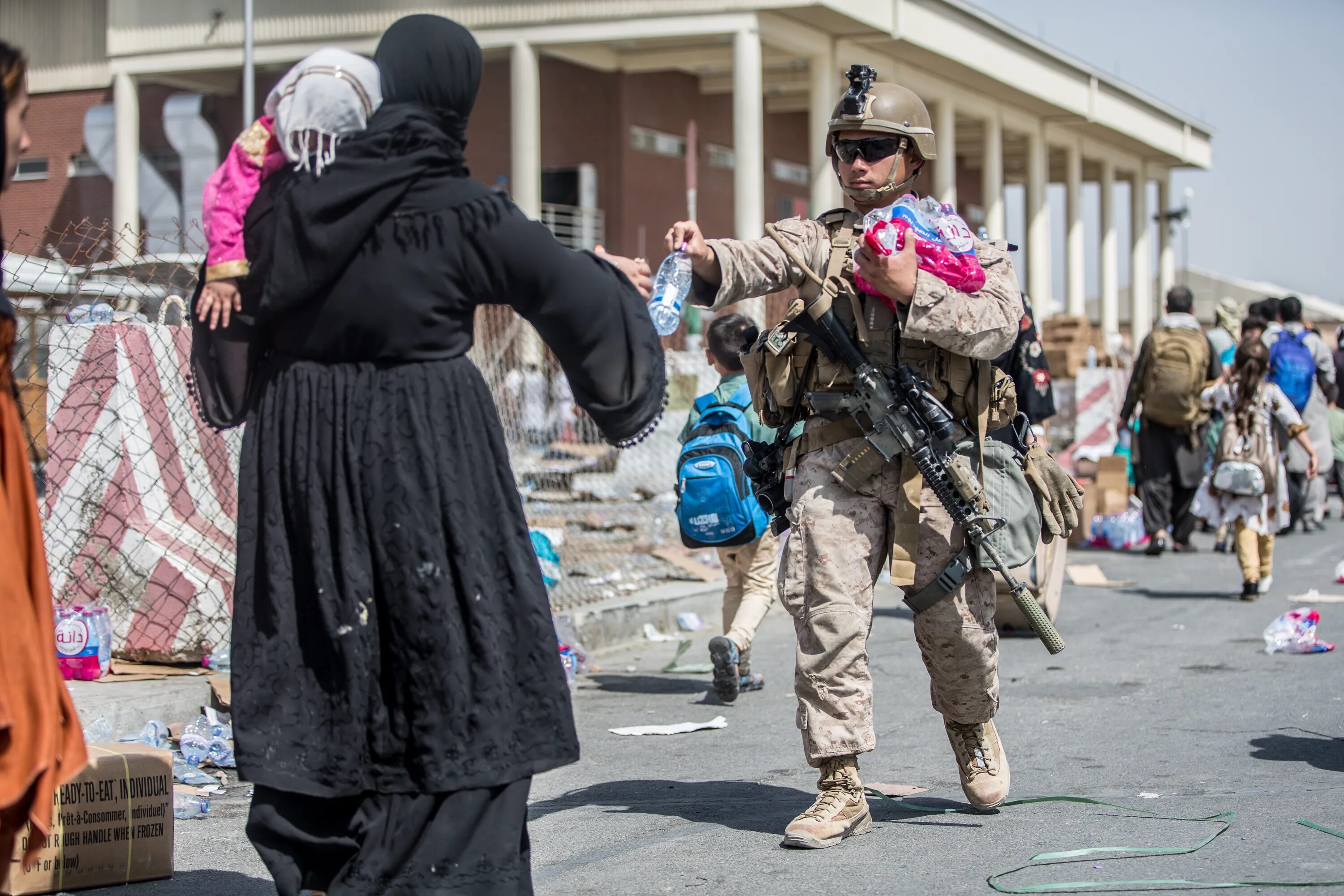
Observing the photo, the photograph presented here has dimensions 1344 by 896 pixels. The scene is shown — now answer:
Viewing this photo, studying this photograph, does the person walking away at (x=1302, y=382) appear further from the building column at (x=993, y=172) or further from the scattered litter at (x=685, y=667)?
the building column at (x=993, y=172)

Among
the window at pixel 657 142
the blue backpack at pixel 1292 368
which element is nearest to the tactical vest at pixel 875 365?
the blue backpack at pixel 1292 368

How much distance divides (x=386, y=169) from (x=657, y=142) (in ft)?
97.9

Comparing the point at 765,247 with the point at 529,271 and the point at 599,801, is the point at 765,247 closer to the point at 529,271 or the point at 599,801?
the point at 529,271

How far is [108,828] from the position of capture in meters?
4.03

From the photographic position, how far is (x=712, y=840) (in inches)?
175

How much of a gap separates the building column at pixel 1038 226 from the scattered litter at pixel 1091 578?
89.2ft

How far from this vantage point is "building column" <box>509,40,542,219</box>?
2764 cm

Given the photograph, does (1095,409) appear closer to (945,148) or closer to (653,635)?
(653,635)

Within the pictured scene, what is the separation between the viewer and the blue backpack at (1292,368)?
13.4 meters

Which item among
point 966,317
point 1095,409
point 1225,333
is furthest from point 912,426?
point 1095,409

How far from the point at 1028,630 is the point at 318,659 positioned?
21.9ft

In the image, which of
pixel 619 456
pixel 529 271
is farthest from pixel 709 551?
pixel 529 271

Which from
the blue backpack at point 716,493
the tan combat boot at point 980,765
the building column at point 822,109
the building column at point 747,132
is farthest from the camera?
the building column at point 822,109

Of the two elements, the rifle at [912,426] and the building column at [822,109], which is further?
the building column at [822,109]
